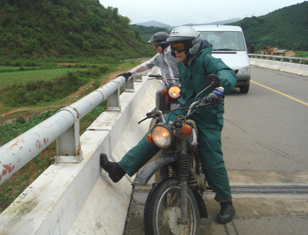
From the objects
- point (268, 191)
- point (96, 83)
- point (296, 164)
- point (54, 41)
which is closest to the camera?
point (268, 191)

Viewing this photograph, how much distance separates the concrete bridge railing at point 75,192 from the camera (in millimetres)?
2175

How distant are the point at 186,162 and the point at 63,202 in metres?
1.12

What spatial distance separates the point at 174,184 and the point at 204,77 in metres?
1.29

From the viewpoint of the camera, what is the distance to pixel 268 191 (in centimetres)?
441

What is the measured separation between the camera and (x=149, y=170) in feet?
9.73

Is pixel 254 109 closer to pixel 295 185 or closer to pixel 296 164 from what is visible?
pixel 296 164

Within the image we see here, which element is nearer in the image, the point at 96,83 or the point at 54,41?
the point at 96,83

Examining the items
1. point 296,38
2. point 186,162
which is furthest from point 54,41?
point 296,38

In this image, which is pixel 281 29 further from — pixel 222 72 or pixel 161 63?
pixel 222 72

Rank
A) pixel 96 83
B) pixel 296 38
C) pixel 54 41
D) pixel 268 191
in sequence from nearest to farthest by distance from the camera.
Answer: pixel 268 191
pixel 96 83
pixel 54 41
pixel 296 38

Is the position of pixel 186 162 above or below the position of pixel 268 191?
above

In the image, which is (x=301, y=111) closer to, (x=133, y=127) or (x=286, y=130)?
(x=286, y=130)

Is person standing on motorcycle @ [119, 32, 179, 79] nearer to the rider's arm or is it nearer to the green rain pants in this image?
the rider's arm

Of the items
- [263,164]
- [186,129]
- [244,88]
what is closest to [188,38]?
[186,129]
